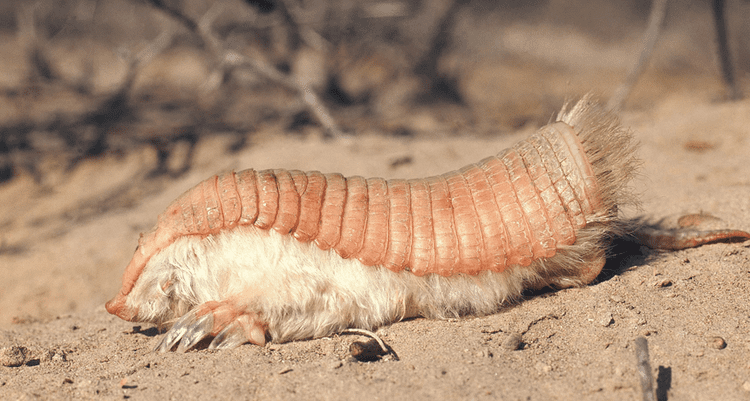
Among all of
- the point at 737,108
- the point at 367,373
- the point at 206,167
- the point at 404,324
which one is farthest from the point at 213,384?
the point at 737,108

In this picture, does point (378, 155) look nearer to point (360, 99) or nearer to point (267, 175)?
point (267, 175)

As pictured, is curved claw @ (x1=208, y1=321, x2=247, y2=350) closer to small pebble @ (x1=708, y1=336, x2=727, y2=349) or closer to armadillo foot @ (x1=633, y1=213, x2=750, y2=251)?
small pebble @ (x1=708, y1=336, x2=727, y2=349)

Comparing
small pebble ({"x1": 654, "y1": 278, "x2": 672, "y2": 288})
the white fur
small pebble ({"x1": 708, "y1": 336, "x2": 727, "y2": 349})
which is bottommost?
small pebble ({"x1": 708, "y1": 336, "x2": 727, "y2": 349})

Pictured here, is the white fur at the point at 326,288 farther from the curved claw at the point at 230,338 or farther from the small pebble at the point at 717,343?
the small pebble at the point at 717,343

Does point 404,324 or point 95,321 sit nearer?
point 404,324

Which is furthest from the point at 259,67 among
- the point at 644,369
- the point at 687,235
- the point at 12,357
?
the point at 644,369

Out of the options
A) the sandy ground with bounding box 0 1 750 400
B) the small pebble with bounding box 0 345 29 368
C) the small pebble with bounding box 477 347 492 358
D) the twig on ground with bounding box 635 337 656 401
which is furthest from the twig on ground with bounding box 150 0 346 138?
the twig on ground with bounding box 635 337 656 401
